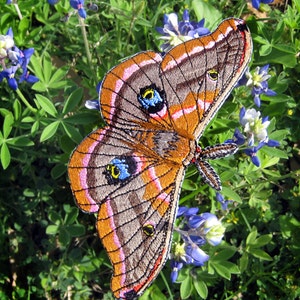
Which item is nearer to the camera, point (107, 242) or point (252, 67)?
point (107, 242)

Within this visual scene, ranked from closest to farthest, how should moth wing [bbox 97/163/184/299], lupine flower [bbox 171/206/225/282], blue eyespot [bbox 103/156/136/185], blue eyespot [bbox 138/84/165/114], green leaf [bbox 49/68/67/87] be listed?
moth wing [bbox 97/163/184/299] < blue eyespot [bbox 103/156/136/185] < blue eyespot [bbox 138/84/165/114] < lupine flower [bbox 171/206/225/282] < green leaf [bbox 49/68/67/87]

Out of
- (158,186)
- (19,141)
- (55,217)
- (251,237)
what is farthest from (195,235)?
(19,141)

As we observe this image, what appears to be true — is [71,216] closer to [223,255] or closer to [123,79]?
[223,255]

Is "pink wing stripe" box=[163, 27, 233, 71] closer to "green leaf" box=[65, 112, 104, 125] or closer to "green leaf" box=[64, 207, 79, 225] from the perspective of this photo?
"green leaf" box=[65, 112, 104, 125]

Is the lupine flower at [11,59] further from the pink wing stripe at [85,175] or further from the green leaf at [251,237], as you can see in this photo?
the green leaf at [251,237]

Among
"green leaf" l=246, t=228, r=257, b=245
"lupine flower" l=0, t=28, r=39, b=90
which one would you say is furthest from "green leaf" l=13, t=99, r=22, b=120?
"green leaf" l=246, t=228, r=257, b=245

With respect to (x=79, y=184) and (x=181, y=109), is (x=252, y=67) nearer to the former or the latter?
(x=181, y=109)

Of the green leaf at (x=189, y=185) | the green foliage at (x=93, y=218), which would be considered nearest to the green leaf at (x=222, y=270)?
the green foliage at (x=93, y=218)

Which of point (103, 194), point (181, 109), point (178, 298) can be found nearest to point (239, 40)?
point (181, 109)
